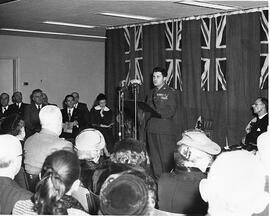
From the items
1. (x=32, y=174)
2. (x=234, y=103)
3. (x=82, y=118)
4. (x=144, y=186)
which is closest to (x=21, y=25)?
(x=82, y=118)

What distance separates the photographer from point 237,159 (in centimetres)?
148

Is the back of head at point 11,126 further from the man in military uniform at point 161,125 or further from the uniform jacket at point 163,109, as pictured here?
the uniform jacket at point 163,109

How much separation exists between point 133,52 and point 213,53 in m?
1.86

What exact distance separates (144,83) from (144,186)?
6527mm

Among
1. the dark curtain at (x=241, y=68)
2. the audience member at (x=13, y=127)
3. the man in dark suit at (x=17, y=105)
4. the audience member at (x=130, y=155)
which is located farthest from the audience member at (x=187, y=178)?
the man in dark suit at (x=17, y=105)

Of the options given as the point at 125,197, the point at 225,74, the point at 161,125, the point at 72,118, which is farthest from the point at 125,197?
the point at 72,118

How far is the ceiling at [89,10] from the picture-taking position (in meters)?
5.73

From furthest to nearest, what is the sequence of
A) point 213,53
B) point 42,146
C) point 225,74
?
Answer: point 213,53 < point 225,74 < point 42,146

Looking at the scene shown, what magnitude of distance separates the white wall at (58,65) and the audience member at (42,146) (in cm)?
671

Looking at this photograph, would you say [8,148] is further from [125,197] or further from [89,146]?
[125,197]

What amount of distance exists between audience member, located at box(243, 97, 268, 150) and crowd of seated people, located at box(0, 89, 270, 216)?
6.56 feet

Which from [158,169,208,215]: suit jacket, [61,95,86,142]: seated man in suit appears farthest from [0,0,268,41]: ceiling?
[158,169,208,215]: suit jacket

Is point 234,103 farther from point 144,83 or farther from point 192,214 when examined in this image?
point 192,214

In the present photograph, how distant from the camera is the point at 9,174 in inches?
95.0
